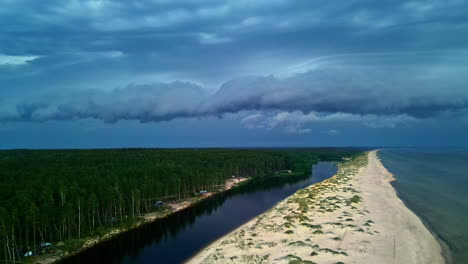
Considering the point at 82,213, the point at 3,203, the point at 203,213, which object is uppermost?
the point at 3,203

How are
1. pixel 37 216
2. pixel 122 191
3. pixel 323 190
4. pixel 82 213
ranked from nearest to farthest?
1. pixel 37 216
2. pixel 82 213
3. pixel 122 191
4. pixel 323 190

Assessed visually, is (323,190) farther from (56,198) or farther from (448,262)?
(56,198)

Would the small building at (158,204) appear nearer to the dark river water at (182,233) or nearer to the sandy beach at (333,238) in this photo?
the dark river water at (182,233)

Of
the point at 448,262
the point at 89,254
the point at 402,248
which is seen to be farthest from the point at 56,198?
the point at 448,262

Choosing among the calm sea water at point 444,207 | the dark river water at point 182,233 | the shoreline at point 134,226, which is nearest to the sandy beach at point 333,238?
the calm sea water at point 444,207

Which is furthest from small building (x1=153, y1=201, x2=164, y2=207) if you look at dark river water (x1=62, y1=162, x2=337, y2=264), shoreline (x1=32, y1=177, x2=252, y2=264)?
dark river water (x1=62, y1=162, x2=337, y2=264)

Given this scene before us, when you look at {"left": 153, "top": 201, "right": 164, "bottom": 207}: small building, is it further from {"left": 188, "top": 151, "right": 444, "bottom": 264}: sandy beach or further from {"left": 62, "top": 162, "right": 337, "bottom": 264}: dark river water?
{"left": 188, "top": 151, "right": 444, "bottom": 264}: sandy beach

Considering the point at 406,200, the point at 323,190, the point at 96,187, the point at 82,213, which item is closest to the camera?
the point at 82,213
